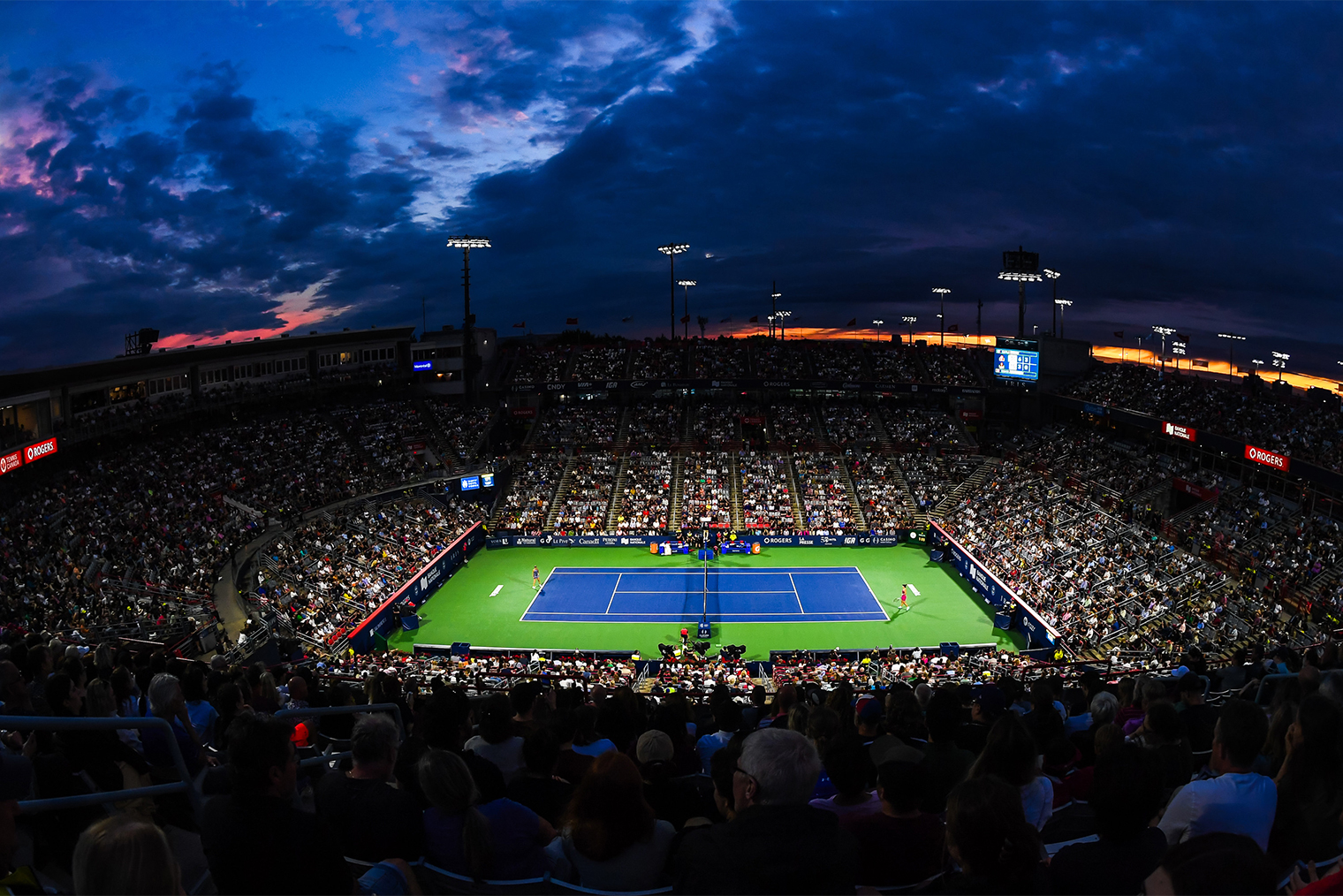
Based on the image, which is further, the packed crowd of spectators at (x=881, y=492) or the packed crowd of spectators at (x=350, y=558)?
the packed crowd of spectators at (x=881, y=492)

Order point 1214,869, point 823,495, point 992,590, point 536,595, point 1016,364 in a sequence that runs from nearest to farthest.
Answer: point 1214,869, point 992,590, point 536,595, point 823,495, point 1016,364

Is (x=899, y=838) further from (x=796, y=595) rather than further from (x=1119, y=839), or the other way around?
(x=796, y=595)

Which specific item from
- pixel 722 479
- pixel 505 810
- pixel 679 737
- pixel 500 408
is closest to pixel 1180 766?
pixel 679 737

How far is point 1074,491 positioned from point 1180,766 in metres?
41.5

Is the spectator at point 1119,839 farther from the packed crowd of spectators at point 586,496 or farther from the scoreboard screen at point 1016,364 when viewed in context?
the scoreboard screen at point 1016,364

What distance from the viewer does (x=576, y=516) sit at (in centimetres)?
4834

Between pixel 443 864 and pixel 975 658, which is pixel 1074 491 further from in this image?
pixel 443 864

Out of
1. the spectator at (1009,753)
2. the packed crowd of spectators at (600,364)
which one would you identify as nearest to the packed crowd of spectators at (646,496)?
the packed crowd of spectators at (600,364)

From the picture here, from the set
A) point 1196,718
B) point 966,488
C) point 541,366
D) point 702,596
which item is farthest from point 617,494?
point 1196,718

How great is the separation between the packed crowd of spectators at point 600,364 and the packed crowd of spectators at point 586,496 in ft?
36.7

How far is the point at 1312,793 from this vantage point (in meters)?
4.47

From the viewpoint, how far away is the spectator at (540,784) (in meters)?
5.35

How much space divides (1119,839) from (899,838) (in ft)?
3.53

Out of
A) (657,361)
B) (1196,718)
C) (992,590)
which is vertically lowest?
(992,590)
